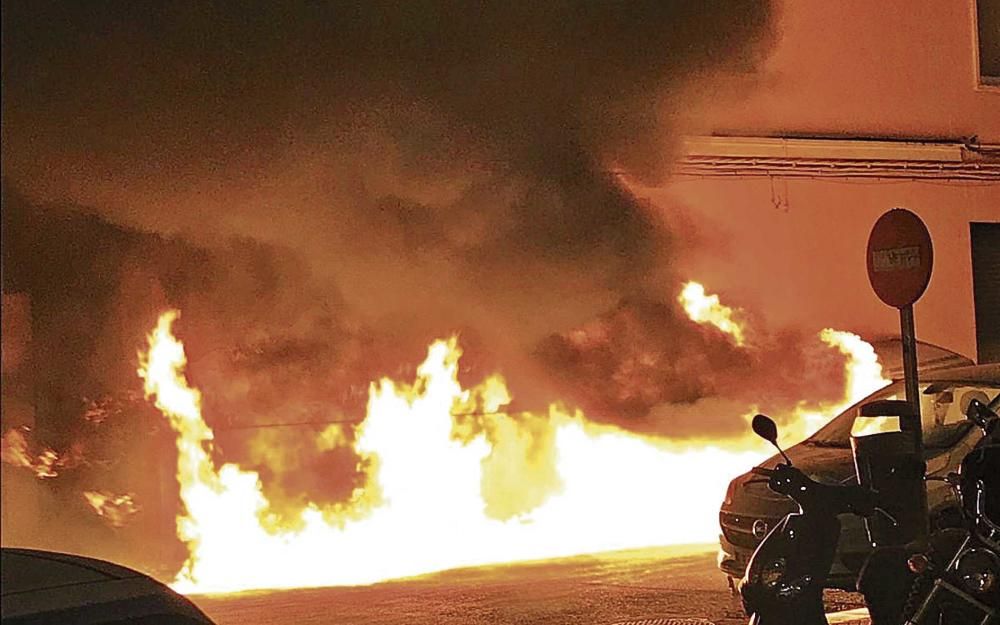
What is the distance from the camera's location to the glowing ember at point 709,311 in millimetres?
7270

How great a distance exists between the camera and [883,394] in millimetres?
7410

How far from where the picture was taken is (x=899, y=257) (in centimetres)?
693

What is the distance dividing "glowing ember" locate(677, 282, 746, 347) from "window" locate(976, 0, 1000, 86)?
2113mm

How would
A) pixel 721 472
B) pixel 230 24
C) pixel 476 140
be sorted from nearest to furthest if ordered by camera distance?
pixel 230 24
pixel 476 140
pixel 721 472

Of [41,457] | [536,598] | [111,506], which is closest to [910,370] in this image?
[536,598]

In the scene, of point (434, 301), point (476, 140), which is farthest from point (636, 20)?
point (434, 301)

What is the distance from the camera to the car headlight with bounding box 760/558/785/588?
17.6 ft

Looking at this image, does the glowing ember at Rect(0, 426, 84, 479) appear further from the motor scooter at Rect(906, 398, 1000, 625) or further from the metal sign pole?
the metal sign pole

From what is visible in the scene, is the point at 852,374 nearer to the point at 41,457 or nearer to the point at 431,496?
the point at 431,496

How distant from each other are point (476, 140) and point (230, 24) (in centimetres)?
135

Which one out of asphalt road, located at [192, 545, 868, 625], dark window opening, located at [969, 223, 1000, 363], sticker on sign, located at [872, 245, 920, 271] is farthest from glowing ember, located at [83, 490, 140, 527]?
dark window opening, located at [969, 223, 1000, 363]

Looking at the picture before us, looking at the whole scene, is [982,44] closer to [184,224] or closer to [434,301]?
[434,301]

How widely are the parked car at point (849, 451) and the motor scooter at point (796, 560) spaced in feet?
2.03

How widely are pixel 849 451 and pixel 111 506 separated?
3722 mm
